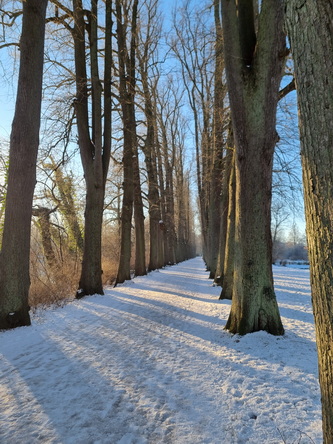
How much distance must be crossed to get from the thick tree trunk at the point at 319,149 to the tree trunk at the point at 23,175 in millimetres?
5003

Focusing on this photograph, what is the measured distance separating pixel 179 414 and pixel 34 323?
396cm

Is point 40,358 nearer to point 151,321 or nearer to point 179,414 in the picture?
point 179,414

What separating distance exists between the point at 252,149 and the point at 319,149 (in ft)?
10.6

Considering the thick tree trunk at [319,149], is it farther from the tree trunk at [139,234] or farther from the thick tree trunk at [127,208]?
the tree trunk at [139,234]

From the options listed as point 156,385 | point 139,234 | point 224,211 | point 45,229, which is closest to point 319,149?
point 156,385

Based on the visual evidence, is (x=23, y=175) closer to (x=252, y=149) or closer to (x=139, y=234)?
(x=252, y=149)

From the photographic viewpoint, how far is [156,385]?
2.89 metres

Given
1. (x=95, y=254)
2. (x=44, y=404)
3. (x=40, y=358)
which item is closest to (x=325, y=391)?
(x=44, y=404)

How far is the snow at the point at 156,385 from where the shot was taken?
2.14m

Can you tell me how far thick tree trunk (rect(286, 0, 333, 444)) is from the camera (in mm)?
1364

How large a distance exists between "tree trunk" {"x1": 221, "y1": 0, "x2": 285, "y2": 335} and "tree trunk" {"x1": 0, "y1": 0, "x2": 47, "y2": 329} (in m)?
3.70

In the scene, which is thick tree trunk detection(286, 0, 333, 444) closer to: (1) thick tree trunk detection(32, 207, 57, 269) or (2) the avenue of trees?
(2) the avenue of trees

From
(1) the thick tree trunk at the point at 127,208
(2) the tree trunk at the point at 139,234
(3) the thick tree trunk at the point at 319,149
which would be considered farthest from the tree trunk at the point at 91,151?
(3) the thick tree trunk at the point at 319,149

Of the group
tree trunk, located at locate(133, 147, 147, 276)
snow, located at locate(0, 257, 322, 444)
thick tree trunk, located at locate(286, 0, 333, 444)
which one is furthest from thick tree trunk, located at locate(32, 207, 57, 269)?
thick tree trunk, located at locate(286, 0, 333, 444)
